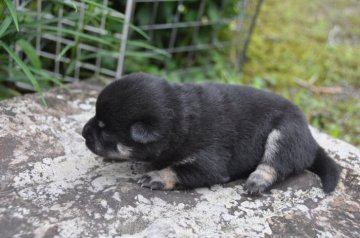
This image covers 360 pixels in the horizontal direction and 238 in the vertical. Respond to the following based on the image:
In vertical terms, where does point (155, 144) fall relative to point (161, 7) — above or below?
below

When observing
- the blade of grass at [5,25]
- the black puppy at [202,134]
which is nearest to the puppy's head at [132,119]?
the black puppy at [202,134]

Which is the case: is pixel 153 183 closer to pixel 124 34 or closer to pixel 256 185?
pixel 256 185

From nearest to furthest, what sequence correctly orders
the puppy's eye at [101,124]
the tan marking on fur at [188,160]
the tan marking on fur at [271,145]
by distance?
the puppy's eye at [101,124]
the tan marking on fur at [188,160]
the tan marking on fur at [271,145]

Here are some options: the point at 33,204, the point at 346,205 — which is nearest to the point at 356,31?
the point at 346,205

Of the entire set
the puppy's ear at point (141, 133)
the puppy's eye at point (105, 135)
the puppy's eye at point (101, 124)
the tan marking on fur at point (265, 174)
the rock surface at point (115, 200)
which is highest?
the puppy's ear at point (141, 133)

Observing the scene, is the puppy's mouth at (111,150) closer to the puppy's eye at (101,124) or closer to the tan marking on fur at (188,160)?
the puppy's eye at (101,124)

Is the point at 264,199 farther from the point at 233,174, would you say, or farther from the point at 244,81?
the point at 244,81

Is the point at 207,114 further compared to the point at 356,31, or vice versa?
the point at 356,31
